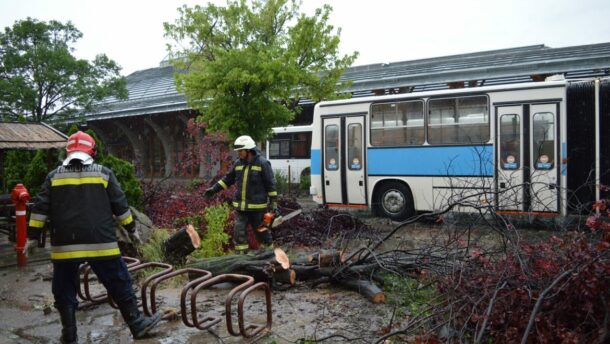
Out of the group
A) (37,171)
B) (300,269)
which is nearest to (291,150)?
(37,171)

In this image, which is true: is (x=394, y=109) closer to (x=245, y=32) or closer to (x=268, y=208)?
(x=268, y=208)

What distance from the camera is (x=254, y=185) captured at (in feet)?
22.2

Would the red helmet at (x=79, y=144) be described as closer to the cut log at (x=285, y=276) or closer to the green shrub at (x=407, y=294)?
the cut log at (x=285, y=276)

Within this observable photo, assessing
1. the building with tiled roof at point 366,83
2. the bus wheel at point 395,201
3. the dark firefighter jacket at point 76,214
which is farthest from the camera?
the building with tiled roof at point 366,83

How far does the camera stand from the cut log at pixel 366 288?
501cm

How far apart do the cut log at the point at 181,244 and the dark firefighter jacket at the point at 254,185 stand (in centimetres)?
82

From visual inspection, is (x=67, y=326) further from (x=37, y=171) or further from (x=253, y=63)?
(x=253, y=63)

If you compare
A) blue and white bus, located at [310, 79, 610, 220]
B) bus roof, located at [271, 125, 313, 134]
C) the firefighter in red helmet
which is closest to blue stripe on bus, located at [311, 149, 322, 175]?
blue and white bus, located at [310, 79, 610, 220]

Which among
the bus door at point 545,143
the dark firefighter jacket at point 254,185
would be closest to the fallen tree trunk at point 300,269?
the dark firefighter jacket at point 254,185

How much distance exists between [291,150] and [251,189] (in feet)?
42.0

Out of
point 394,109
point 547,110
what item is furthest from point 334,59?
point 547,110

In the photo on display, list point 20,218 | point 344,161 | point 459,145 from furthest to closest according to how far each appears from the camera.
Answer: point 344,161 < point 459,145 < point 20,218

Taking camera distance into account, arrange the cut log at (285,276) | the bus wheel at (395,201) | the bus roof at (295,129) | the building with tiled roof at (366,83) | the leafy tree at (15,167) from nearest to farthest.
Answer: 1. the cut log at (285,276)
2. the bus wheel at (395,201)
3. the leafy tree at (15,167)
4. the building with tiled roof at (366,83)
5. the bus roof at (295,129)

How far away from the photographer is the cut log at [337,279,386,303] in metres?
5.01
